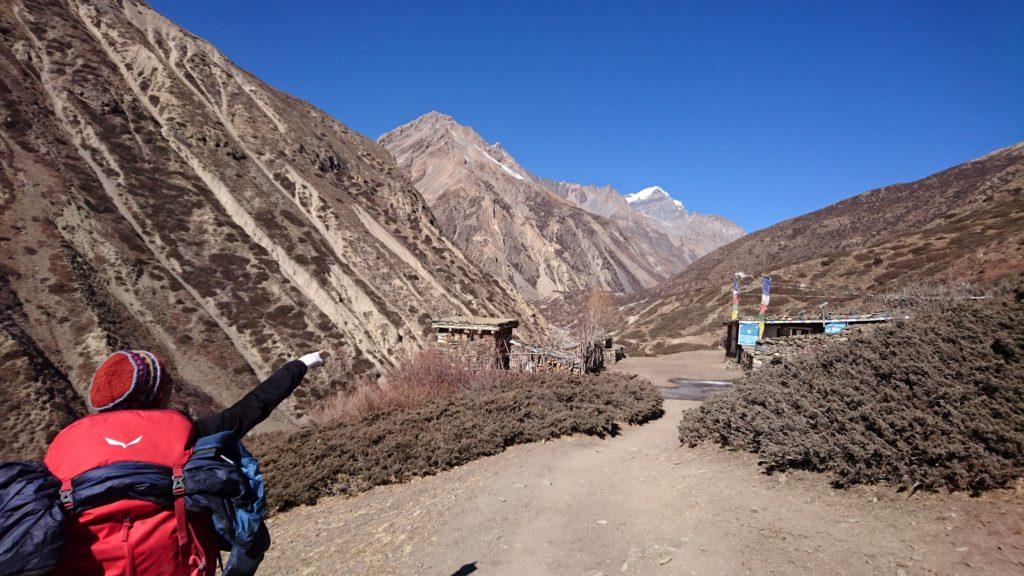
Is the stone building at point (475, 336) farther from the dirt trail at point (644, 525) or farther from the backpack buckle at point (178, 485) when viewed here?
the backpack buckle at point (178, 485)

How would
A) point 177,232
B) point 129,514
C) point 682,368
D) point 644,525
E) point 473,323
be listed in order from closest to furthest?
point 129,514 < point 644,525 < point 473,323 < point 682,368 < point 177,232

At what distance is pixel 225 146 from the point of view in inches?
1800

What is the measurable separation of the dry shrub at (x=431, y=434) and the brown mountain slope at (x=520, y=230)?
86.3m

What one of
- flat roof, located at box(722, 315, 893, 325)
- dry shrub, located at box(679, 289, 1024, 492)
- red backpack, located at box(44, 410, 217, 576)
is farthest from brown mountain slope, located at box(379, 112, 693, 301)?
red backpack, located at box(44, 410, 217, 576)

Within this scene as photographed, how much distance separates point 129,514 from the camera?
215cm

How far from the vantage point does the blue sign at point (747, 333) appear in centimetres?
2588

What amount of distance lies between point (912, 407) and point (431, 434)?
7.55 meters

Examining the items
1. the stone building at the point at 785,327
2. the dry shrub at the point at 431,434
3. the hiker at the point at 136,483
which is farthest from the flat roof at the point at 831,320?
the hiker at the point at 136,483

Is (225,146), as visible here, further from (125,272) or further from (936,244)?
(936,244)

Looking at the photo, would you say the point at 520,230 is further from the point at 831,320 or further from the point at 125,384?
the point at 125,384

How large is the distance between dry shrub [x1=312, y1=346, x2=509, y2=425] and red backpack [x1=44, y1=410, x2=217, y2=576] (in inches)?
402

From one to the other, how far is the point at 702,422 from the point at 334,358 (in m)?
30.2

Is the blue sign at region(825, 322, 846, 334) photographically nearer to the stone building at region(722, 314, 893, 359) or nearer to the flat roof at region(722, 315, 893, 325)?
the stone building at region(722, 314, 893, 359)

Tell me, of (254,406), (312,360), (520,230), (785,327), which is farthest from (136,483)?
(520,230)
